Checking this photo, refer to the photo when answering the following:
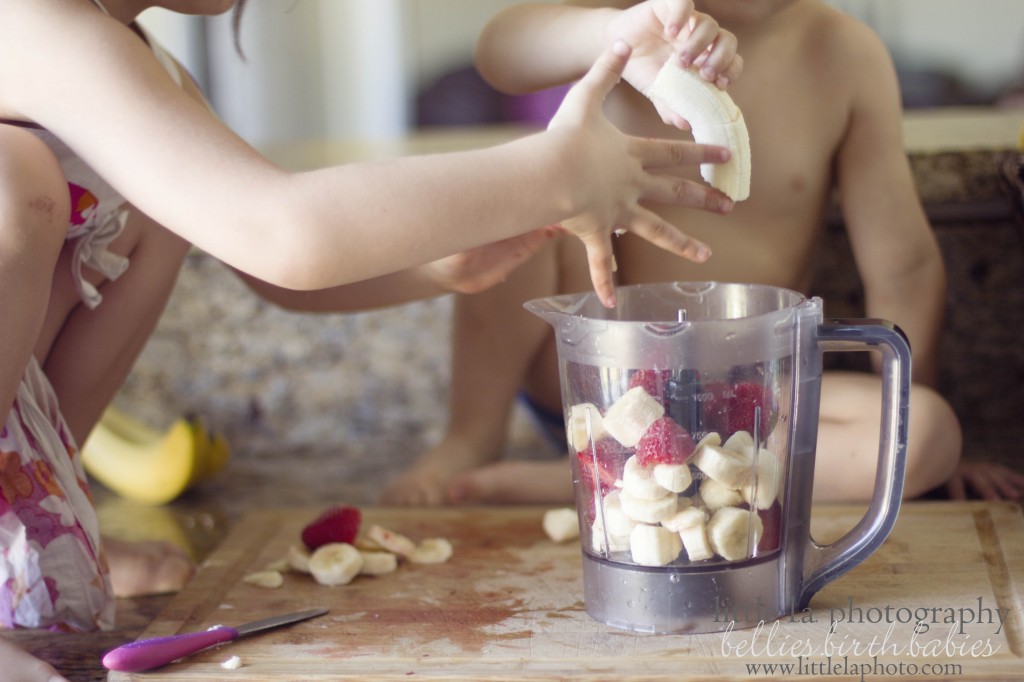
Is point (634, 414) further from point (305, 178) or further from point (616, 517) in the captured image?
point (305, 178)

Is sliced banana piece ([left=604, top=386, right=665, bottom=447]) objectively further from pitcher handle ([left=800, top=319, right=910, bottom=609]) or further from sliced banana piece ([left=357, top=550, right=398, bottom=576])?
sliced banana piece ([left=357, top=550, right=398, bottom=576])

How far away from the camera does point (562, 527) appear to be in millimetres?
1024

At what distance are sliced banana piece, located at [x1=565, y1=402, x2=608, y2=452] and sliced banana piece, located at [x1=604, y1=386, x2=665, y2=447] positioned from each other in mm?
17

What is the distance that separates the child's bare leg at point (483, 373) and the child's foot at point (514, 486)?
26 millimetres

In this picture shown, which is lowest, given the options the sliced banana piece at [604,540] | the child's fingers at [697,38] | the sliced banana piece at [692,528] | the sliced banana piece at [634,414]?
the sliced banana piece at [604,540]

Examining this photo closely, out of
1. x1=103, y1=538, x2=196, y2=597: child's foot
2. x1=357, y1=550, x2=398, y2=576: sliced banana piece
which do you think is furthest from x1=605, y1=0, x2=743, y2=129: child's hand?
x1=103, y1=538, x2=196, y2=597: child's foot

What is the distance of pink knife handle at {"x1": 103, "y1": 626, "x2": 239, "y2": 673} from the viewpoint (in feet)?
2.52

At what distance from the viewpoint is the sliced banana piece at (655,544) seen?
78 cm

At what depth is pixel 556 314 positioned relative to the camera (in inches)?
31.7

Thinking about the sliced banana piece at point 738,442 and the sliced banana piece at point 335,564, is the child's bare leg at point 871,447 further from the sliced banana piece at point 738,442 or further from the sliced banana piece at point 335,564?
the sliced banana piece at point 335,564

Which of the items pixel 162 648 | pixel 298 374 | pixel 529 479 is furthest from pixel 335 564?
pixel 298 374

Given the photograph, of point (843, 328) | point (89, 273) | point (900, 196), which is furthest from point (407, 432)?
point (843, 328)

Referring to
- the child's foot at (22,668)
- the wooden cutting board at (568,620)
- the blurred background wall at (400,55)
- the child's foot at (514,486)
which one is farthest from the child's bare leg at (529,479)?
the blurred background wall at (400,55)

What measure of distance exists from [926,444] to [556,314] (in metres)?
0.46
